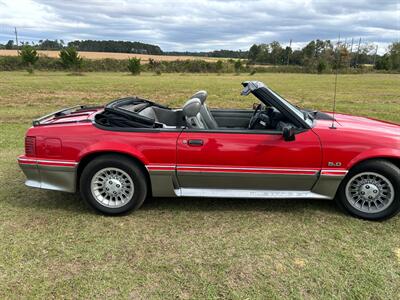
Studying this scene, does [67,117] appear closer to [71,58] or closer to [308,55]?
[71,58]

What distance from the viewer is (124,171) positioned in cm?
386

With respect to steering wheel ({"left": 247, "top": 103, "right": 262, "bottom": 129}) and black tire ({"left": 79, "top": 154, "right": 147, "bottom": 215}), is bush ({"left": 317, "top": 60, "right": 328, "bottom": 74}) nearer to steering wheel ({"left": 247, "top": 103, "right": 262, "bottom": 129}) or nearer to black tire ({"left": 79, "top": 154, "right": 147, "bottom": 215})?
steering wheel ({"left": 247, "top": 103, "right": 262, "bottom": 129})

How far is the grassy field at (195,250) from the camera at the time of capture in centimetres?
279

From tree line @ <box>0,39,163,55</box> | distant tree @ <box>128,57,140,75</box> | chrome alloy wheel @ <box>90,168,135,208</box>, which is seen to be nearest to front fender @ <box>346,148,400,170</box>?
chrome alloy wheel @ <box>90,168,135,208</box>

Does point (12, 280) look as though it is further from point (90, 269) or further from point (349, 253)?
point (349, 253)

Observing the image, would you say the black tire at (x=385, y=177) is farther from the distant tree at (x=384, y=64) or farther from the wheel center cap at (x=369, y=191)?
the distant tree at (x=384, y=64)

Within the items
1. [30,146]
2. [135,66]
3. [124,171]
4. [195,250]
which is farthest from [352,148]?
[135,66]

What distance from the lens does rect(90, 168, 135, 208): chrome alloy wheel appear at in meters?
3.90

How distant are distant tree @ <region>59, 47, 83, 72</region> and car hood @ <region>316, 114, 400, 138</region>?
4156 cm

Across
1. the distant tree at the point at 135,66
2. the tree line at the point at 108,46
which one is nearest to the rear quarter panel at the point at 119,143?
the distant tree at the point at 135,66

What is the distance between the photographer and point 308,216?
13.1ft

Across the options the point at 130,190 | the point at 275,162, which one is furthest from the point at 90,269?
the point at 275,162

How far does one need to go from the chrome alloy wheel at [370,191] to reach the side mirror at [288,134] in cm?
80

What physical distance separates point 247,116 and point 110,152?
1963 millimetres
